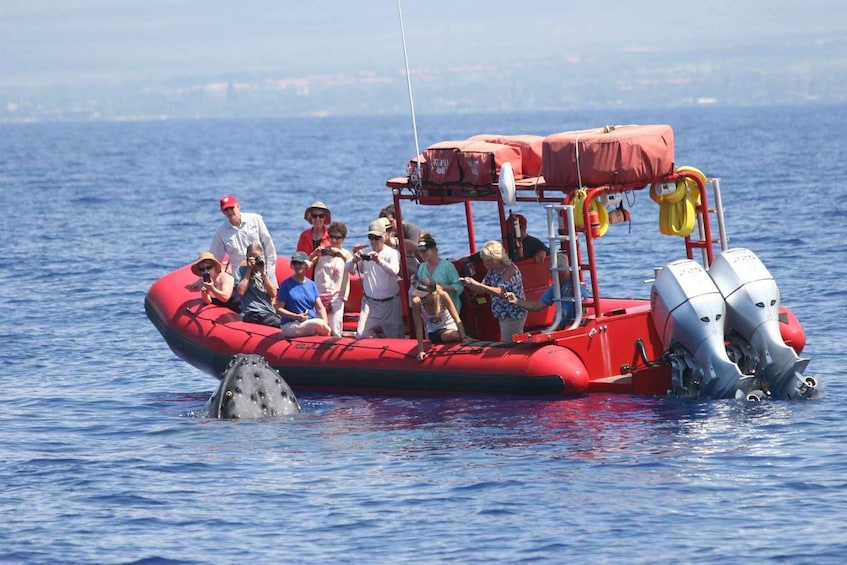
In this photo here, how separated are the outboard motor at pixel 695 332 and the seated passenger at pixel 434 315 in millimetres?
2009

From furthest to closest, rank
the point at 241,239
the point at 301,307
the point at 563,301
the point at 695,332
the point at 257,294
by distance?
the point at 241,239 → the point at 257,294 → the point at 301,307 → the point at 563,301 → the point at 695,332

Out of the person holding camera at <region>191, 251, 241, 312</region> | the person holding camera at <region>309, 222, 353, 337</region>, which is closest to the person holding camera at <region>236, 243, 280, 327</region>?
the person holding camera at <region>191, 251, 241, 312</region>

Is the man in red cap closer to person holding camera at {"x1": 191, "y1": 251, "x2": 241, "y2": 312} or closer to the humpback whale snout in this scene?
person holding camera at {"x1": 191, "y1": 251, "x2": 241, "y2": 312}

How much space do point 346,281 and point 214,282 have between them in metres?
1.72

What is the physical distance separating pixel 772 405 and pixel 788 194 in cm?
2959

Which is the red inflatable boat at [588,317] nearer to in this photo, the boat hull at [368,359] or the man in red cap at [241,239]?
the boat hull at [368,359]

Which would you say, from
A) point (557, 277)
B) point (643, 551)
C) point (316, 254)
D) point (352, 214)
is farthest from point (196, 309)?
point (352, 214)

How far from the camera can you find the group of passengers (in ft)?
46.4

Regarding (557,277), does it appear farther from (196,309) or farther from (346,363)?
(196,309)

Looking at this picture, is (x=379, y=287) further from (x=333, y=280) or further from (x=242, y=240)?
(x=242, y=240)

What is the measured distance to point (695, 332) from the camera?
13.1m

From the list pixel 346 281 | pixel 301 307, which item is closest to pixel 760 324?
pixel 346 281

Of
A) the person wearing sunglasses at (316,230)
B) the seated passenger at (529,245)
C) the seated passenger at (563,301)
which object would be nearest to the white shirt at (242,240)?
the person wearing sunglasses at (316,230)

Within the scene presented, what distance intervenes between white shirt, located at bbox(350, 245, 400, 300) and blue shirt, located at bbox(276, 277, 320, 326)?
0.53 metres
